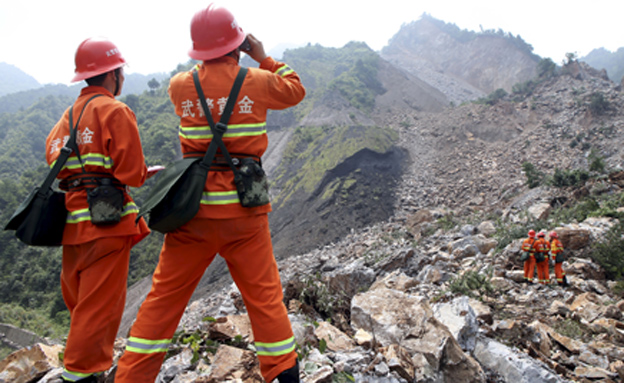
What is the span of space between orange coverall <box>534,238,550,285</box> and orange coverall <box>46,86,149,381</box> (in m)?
6.35

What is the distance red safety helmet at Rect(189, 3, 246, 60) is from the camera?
1.78 m

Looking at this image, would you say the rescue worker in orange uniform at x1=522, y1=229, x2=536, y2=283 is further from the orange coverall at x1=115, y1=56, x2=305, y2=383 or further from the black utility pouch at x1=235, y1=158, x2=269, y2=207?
the black utility pouch at x1=235, y1=158, x2=269, y2=207

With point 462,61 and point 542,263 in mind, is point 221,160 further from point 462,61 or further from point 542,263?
point 462,61

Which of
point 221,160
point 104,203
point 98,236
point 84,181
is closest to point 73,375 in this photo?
point 98,236

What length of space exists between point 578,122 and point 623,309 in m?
19.7

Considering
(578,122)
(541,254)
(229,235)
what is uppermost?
(578,122)

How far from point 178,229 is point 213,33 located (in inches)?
37.8

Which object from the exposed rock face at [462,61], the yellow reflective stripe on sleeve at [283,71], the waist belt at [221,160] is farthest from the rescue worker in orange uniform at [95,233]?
the exposed rock face at [462,61]

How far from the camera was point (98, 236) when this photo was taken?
1.87 metres

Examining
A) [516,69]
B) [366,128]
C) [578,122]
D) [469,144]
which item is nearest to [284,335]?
[366,128]

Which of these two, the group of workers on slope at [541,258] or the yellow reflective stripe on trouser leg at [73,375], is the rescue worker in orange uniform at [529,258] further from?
the yellow reflective stripe on trouser leg at [73,375]

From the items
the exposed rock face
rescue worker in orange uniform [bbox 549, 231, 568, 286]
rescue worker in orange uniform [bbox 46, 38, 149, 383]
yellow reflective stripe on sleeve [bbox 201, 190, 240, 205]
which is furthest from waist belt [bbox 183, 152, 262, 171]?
the exposed rock face

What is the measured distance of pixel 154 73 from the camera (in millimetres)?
123500

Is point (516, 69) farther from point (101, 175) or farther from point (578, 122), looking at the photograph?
point (101, 175)
